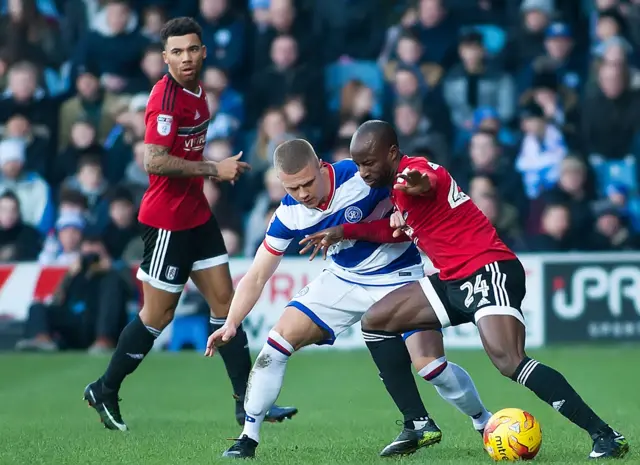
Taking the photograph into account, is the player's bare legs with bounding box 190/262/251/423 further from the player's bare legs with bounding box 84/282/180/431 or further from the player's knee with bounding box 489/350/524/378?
the player's knee with bounding box 489/350/524/378

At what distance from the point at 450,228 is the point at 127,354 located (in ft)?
9.04

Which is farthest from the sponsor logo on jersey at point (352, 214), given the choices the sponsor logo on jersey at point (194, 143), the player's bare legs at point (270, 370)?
the sponsor logo on jersey at point (194, 143)

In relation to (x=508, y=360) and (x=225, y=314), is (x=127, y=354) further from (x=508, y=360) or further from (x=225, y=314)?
(x=508, y=360)

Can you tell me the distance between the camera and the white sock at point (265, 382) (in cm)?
712

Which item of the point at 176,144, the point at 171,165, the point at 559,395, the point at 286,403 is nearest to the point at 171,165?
the point at 171,165

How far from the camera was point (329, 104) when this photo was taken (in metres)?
16.5

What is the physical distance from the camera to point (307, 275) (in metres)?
13.9

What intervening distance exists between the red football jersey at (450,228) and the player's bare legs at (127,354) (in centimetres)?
230

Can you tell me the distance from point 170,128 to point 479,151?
283 inches

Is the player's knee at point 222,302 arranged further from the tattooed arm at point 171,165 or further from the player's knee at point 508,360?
the player's knee at point 508,360

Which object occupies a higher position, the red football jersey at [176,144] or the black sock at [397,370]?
the red football jersey at [176,144]

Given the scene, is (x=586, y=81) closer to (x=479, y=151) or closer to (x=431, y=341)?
(x=479, y=151)

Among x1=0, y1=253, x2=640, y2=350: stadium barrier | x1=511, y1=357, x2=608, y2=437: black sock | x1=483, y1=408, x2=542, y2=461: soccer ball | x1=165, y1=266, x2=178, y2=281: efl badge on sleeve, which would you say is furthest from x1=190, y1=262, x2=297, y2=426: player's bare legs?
x1=0, y1=253, x2=640, y2=350: stadium barrier

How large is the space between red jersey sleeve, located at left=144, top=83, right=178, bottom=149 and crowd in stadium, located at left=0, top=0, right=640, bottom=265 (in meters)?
6.33
